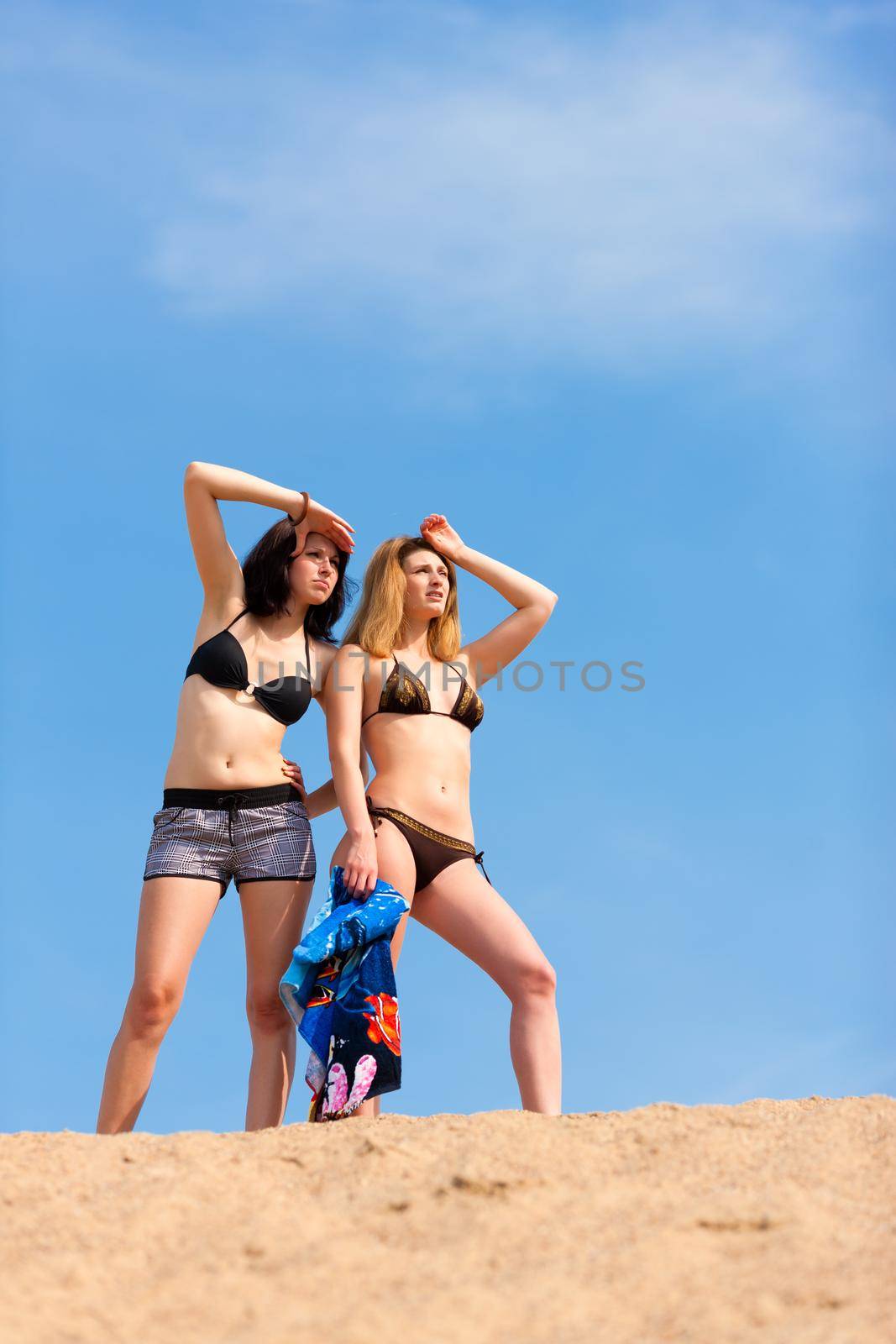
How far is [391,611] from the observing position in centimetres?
586

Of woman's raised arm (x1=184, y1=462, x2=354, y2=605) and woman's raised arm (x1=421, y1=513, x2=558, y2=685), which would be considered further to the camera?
woman's raised arm (x1=421, y1=513, x2=558, y2=685)

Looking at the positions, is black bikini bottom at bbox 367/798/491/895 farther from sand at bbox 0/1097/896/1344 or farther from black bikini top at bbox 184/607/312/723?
sand at bbox 0/1097/896/1344

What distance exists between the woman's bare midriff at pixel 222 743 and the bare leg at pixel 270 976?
1.56 ft

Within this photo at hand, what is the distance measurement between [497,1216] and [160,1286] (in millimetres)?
903

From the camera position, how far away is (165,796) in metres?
5.45

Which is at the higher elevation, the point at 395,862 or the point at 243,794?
the point at 243,794

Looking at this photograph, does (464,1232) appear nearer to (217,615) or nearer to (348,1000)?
(348,1000)

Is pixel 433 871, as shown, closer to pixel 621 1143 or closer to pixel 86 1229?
pixel 621 1143

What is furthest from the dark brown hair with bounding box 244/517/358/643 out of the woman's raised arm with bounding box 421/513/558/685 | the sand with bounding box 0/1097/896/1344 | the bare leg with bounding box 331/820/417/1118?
the sand with bounding box 0/1097/896/1344

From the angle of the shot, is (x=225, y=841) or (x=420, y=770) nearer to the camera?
(x=225, y=841)

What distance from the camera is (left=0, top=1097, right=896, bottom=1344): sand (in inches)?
115

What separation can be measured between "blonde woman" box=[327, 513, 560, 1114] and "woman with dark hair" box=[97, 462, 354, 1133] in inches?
9.8

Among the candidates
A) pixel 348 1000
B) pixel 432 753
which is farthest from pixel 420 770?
pixel 348 1000

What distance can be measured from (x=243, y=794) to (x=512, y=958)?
1.36 metres
